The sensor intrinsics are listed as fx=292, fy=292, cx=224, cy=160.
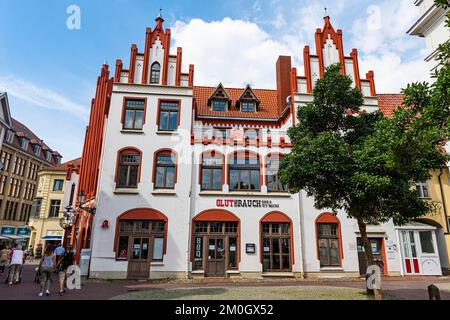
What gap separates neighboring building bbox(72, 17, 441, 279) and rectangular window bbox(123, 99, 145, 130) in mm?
69

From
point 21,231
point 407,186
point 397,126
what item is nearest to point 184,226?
point 407,186

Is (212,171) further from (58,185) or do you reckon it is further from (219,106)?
(58,185)

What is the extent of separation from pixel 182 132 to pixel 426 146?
15.5m

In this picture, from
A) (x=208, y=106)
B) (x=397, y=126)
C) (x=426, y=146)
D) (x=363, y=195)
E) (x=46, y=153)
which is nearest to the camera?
(x=426, y=146)

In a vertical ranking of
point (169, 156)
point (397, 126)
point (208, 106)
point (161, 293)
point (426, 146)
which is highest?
point (208, 106)

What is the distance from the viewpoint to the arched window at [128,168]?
63.9ft

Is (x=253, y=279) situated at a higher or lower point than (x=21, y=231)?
lower

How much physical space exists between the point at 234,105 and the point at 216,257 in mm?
12573

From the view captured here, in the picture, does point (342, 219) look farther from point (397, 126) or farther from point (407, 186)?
point (397, 126)

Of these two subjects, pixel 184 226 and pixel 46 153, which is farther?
pixel 46 153

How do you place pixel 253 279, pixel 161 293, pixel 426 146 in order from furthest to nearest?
pixel 253 279, pixel 161 293, pixel 426 146

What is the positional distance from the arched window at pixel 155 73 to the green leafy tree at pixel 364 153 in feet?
38.8

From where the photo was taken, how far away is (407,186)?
443 inches

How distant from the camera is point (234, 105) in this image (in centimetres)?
2491
